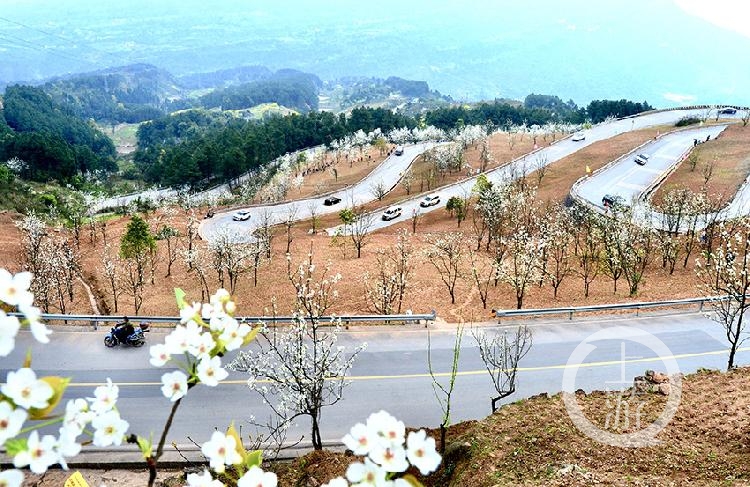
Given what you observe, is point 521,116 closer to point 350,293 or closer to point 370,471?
point 350,293

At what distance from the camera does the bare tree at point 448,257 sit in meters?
31.4

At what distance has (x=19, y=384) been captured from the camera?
8.04 ft

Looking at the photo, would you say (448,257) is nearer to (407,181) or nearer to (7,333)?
(407,181)

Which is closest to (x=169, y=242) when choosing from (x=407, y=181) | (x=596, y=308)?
(x=596, y=308)

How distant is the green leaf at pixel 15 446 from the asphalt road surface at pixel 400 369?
15.8 m

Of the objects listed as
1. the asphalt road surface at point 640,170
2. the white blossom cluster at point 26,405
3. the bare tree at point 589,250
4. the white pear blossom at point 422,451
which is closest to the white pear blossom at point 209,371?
the white blossom cluster at point 26,405

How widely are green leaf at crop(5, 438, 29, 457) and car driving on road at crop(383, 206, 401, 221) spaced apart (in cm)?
5181

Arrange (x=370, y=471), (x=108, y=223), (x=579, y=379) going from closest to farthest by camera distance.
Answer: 1. (x=370, y=471)
2. (x=579, y=379)
3. (x=108, y=223)

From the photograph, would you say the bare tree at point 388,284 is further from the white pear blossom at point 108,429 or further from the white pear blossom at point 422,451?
the white pear blossom at point 422,451

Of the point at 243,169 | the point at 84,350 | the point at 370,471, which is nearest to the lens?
the point at 370,471

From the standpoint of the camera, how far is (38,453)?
2.55m

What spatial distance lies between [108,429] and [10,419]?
2.06 ft

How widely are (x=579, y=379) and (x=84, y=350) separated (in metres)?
20.0

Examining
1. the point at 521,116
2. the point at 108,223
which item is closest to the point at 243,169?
the point at 108,223
